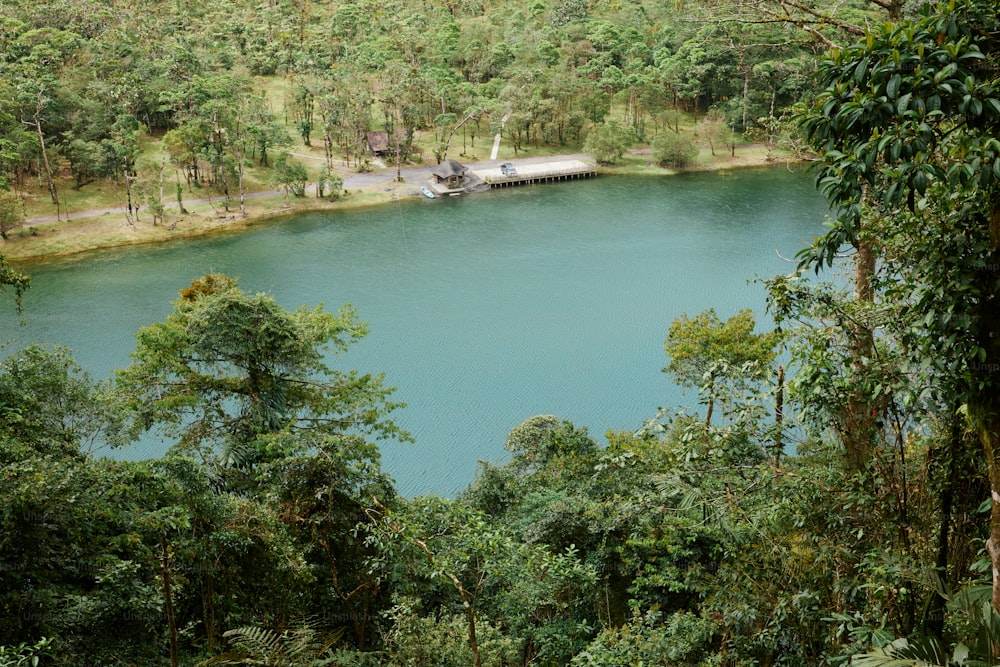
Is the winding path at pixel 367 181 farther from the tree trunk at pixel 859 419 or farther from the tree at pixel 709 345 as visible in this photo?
the tree trunk at pixel 859 419

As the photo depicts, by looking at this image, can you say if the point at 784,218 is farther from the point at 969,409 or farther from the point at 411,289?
the point at 969,409

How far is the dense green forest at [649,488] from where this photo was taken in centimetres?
455

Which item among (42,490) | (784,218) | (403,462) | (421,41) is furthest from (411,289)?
(421,41)

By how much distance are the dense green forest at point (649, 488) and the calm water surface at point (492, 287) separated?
5.46 metres

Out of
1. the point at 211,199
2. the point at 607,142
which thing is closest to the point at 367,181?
the point at 211,199

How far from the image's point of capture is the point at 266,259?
31.0 meters

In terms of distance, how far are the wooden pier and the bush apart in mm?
3289

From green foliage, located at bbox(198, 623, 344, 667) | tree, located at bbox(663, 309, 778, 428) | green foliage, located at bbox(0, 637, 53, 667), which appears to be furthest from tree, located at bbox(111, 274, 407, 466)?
green foliage, located at bbox(0, 637, 53, 667)

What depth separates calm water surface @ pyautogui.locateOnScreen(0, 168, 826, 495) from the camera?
803 inches

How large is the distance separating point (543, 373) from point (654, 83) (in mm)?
27905

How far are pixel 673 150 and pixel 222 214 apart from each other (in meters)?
21.5

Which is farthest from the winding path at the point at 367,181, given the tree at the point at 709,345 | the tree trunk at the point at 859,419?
the tree trunk at the point at 859,419

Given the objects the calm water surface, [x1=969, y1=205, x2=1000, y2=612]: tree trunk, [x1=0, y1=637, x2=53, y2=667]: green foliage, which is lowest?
the calm water surface

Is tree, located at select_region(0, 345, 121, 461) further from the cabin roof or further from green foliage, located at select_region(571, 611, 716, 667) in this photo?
the cabin roof
